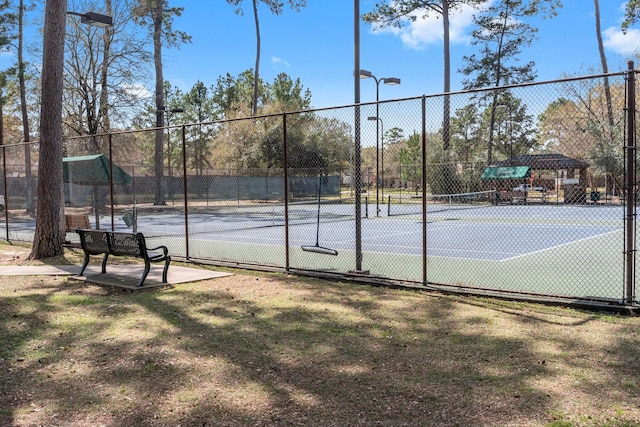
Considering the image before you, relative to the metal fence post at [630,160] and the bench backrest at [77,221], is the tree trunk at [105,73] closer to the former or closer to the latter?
the bench backrest at [77,221]

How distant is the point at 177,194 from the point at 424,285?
28852 mm

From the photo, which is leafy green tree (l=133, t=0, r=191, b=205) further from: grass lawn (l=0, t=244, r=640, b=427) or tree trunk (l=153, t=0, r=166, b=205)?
grass lawn (l=0, t=244, r=640, b=427)

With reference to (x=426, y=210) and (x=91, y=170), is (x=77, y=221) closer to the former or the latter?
(x=91, y=170)

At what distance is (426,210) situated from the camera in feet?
29.6

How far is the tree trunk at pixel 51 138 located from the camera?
1117 centimetres

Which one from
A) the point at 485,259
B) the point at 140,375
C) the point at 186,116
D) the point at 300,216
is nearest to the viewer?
the point at 140,375

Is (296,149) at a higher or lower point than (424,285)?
higher

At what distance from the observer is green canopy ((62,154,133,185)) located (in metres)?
14.9

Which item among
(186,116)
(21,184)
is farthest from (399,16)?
(186,116)

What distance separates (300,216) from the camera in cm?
2364

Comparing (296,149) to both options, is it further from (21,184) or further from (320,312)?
(320,312)

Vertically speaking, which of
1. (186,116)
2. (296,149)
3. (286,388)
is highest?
(186,116)

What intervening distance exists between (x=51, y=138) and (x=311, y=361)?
8799 millimetres

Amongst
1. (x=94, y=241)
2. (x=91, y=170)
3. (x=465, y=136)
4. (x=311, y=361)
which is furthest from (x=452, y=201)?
(x=311, y=361)
